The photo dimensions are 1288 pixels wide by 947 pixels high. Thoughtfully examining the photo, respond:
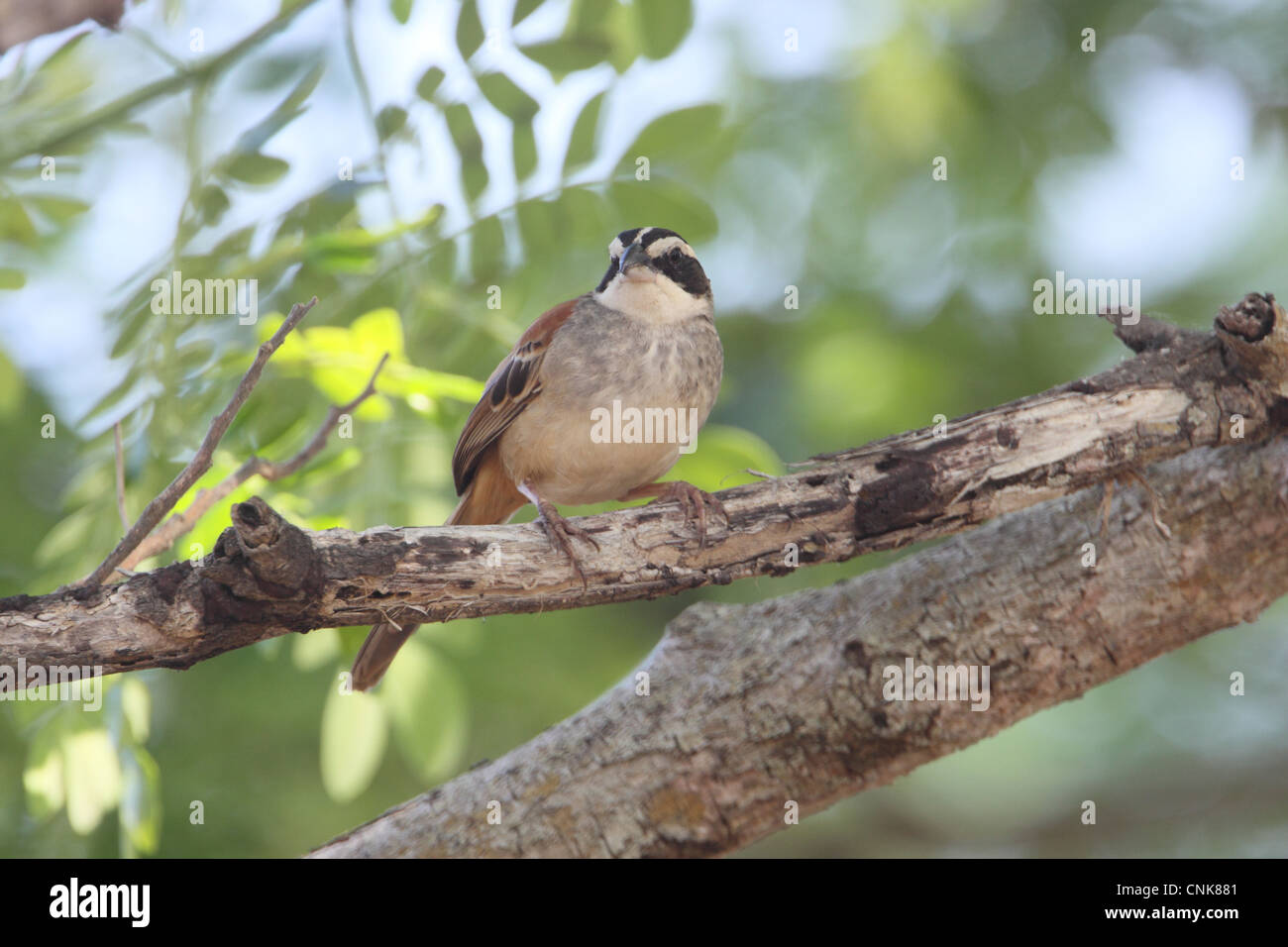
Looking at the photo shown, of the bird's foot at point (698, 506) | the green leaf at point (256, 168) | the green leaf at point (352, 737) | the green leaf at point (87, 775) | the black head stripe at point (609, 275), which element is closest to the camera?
the bird's foot at point (698, 506)

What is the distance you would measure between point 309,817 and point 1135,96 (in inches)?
271

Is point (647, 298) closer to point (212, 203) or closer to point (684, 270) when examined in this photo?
point (684, 270)

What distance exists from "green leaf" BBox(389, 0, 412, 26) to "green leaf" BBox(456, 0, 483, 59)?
10.2 inches

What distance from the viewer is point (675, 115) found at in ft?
14.3

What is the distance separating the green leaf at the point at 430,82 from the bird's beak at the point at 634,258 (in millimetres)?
992

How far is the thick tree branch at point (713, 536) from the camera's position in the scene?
293cm

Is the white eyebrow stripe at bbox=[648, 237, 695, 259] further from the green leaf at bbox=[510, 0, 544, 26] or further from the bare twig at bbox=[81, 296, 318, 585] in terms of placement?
the bare twig at bbox=[81, 296, 318, 585]

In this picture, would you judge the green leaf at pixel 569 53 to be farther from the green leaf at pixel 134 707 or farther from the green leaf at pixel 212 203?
the green leaf at pixel 134 707

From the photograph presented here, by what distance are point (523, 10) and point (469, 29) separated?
0.74 ft

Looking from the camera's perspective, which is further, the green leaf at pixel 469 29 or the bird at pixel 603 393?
the bird at pixel 603 393

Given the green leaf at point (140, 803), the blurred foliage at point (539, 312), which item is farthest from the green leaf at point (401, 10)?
the green leaf at point (140, 803)

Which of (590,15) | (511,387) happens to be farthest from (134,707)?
(590,15)

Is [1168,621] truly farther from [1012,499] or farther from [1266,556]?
[1012,499]

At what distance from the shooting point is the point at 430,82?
4.24 meters
